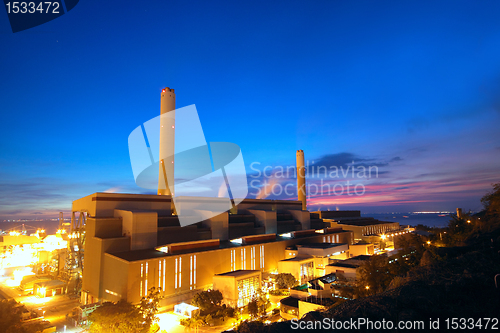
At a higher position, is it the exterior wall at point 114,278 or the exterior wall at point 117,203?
the exterior wall at point 117,203

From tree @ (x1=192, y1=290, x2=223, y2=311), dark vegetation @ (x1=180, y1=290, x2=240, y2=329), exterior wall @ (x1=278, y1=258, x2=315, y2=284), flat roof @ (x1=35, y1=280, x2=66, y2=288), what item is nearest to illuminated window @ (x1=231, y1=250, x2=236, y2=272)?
exterior wall @ (x1=278, y1=258, x2=315, y2=284)

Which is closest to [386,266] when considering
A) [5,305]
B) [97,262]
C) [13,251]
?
[97,262]

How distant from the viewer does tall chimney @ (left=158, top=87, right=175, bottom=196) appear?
53.0 meters

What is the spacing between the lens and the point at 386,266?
3033 cm

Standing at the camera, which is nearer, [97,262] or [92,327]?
[92,327]

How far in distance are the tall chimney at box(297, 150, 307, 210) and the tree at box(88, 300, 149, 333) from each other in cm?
6357

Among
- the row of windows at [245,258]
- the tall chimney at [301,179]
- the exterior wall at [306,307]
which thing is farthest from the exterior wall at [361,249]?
the exterior wall at [306,307]

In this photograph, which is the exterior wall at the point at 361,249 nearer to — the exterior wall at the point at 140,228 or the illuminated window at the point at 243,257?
the illuminated window at the point at 243,257

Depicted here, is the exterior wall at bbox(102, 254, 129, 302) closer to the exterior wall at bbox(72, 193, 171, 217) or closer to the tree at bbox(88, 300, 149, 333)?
the tree at bbox(88, 300, 149, 333)

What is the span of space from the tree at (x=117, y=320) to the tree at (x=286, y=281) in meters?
18.7

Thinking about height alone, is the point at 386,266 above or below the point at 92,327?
above

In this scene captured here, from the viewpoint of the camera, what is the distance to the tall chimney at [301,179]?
279 ft

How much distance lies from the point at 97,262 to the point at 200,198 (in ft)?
61.7

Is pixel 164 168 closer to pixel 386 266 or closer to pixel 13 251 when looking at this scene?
pixel 386 266
